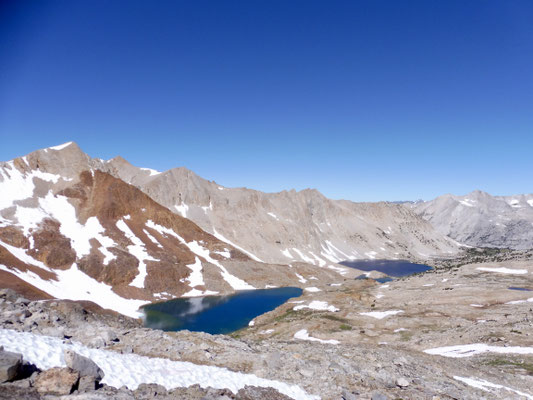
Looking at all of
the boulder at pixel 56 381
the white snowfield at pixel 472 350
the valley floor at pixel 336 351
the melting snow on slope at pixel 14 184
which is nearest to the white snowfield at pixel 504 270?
the valley floor at pixel 336 351

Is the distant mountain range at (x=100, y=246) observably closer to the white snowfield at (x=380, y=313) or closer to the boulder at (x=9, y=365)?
the white snowfield at (x=380, y=313)

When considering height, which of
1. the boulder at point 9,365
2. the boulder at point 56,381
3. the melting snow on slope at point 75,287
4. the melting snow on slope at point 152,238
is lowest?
the melting snow on slope at point 75,287

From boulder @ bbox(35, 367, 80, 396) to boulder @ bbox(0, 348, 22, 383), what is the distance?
2.55ft

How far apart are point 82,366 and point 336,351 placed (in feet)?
75.8

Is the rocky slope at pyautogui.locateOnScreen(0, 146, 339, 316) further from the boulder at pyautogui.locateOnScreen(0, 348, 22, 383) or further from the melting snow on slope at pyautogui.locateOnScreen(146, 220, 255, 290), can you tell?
the boulder at pyautogui.locateOnScreen(0, 348, 22, 383)

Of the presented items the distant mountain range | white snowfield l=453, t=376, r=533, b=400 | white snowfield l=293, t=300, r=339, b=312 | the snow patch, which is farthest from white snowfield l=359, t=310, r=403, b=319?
the snow patch

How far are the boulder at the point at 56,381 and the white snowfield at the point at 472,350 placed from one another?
44511 mm

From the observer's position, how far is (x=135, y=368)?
47.2 feet

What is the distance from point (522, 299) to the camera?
70.6 metres

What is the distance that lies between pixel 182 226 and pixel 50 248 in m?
58.8

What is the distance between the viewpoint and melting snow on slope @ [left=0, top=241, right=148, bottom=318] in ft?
242

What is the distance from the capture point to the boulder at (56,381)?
10508 millimetres

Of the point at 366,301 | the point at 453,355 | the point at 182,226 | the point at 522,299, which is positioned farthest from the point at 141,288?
the point at 522,299

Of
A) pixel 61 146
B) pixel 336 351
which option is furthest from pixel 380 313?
pixel 61 146
